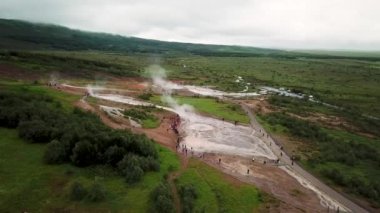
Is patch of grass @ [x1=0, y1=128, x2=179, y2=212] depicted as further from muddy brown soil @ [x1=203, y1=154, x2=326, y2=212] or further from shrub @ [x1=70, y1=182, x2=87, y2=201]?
muddy brown soil @ [x1=203, y1=154, x2=326, y2=212]

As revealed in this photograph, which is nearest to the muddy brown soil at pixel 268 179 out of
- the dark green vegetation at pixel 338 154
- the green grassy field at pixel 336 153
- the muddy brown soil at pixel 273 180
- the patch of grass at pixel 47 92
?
the muddy brown soil at pixel 273 180

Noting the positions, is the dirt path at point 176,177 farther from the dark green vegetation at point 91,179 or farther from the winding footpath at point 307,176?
the winding footpath at point 307,176

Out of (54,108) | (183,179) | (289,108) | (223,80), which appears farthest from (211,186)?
(223,80)

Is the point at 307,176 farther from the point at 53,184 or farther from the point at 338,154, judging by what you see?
the point at 53,184

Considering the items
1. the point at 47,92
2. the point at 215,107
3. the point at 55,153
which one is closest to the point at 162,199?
the point at 55,153

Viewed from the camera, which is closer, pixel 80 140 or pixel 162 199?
pixel 162 199

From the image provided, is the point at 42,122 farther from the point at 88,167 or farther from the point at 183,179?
the point at 183,179
